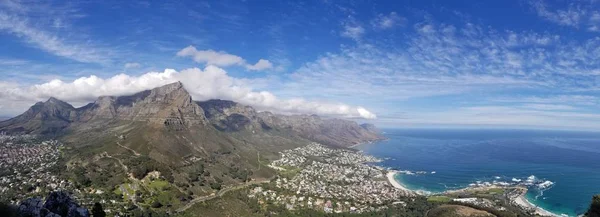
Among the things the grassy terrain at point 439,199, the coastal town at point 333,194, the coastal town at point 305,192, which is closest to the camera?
the coastal town at point 305,192

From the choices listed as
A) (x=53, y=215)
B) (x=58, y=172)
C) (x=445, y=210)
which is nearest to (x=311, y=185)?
(x=445, y=210)

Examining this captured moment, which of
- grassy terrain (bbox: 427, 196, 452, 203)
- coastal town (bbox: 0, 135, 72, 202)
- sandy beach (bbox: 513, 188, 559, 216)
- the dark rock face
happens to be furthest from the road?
sandy beach (bbox: 513, 188, 559, 216)

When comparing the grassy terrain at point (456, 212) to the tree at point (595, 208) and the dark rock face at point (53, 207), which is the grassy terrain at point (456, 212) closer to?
the tree at point (595, 208)

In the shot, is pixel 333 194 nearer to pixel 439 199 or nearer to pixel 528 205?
pixel 439 199

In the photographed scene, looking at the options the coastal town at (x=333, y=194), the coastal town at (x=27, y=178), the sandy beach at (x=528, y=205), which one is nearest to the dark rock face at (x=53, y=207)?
the coastal town at (x=27, y=178)

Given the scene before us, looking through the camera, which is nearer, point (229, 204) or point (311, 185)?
point (229, 204)

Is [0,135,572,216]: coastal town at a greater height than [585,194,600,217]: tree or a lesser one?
lesser

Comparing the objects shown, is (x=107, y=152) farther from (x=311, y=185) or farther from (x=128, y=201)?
(x=311, y=185)

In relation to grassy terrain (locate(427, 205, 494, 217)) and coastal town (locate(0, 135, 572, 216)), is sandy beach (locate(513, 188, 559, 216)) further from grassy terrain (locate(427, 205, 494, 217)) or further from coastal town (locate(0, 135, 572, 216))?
grassy terrain (locate(427, 205, 494, 217))

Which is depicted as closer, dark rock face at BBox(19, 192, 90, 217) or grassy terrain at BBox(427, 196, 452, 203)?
dark rock face at BBox(19, 192, 90, 217)
